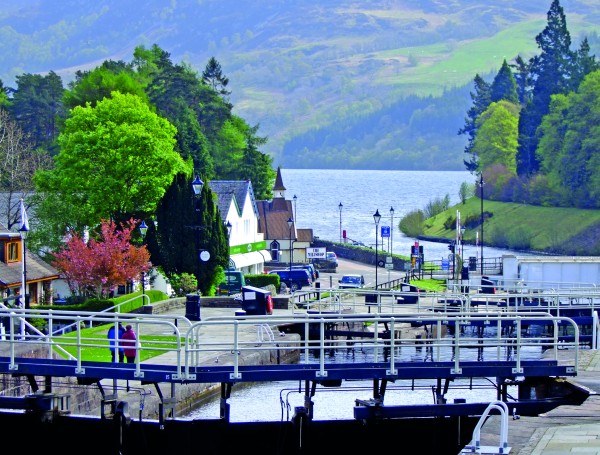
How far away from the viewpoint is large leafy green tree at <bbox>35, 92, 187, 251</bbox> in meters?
79.8

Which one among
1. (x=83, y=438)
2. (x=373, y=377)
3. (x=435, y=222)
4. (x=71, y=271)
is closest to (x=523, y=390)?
(x=373, y=377)

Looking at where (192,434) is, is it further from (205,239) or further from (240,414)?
(205,239)

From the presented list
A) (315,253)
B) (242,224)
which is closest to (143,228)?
(315,253)

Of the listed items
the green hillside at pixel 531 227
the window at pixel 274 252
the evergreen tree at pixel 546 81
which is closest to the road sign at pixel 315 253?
the window at pixel 274 252

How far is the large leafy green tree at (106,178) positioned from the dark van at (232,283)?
682 cm

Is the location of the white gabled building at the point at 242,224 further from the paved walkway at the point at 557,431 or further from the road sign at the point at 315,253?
the paved walkway at the point at 557,431

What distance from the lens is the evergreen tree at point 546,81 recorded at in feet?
622

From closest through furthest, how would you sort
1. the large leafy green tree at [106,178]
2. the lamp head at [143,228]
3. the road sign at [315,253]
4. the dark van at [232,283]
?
the lamp head at [143,228] < the large leafy green tree at [106,178] < the dark van at [232,283] < the road sign at [315,253]

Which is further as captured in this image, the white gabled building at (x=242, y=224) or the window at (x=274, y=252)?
the window at (x=274, y=252)

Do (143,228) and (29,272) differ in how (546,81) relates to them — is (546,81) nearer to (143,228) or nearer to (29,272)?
(143,228)

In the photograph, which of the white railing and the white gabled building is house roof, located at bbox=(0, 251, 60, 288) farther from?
the white gabled building

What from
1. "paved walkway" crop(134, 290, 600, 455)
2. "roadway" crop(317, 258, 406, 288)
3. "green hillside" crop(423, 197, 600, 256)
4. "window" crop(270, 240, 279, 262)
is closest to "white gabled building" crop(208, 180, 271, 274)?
"roadway" crop(317, 258, 406, 288)

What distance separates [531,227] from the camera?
565ft

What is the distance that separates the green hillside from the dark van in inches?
3229
